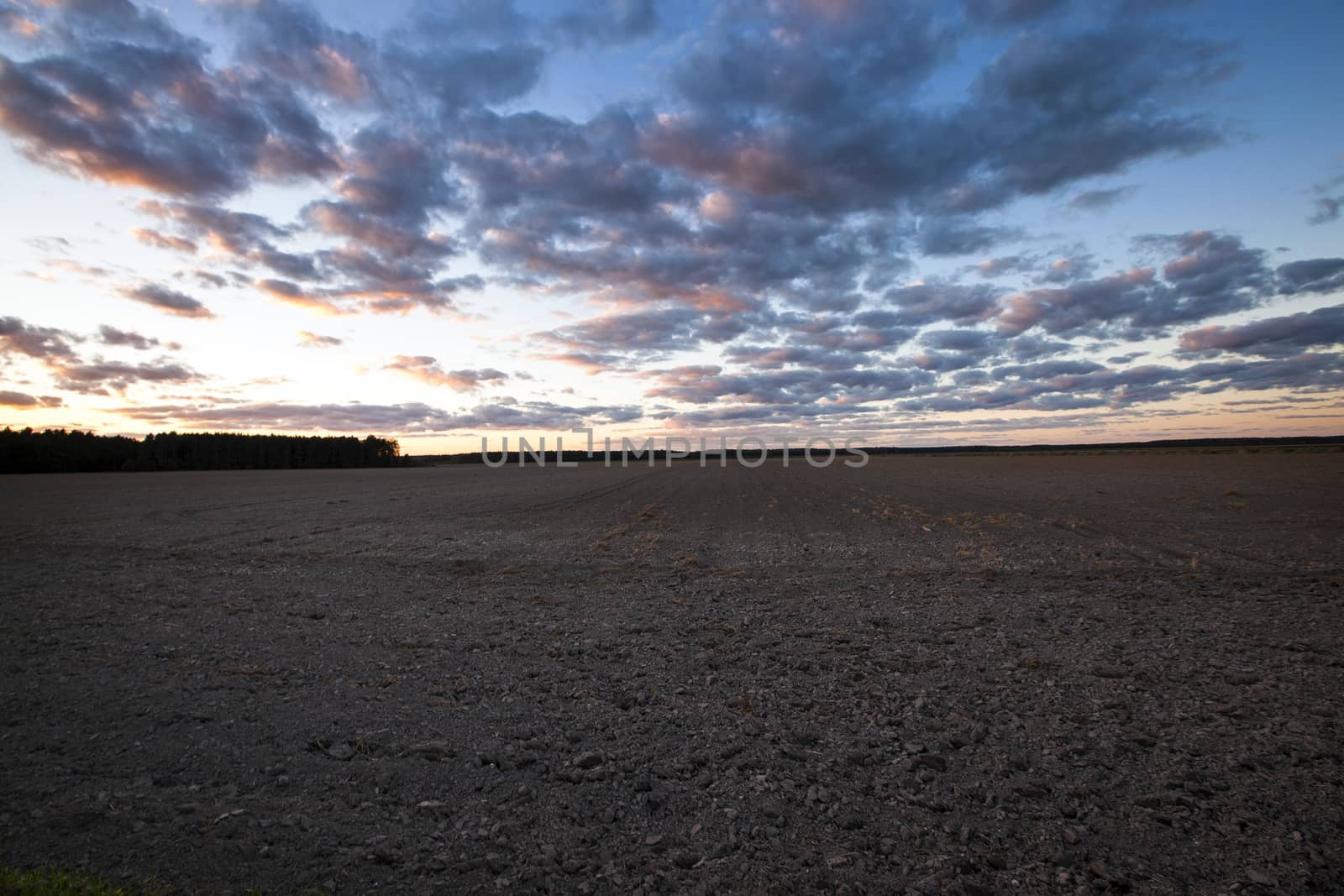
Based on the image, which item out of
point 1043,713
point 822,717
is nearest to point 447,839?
point 822,717

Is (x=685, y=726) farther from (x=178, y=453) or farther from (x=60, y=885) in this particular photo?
(x=178, y=453)

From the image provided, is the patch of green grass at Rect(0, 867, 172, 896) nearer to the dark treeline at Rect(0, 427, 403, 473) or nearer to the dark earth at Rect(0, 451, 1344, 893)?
the dark earth at Rect(0, 451, 1344, 893)

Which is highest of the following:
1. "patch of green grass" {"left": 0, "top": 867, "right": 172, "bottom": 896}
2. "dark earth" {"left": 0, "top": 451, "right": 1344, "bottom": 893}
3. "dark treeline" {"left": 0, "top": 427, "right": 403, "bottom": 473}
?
"dark treeline" {"left": 0, "top": 427, "right": 403, "bottom": 473}

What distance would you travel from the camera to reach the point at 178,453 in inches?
4077

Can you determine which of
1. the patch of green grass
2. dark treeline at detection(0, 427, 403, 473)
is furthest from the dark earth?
dark treeline at detection(0, 427, 403, 473)

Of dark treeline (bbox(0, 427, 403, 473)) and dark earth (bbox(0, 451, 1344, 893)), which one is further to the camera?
dark treeline (bbox(0, 427, 403, 473))

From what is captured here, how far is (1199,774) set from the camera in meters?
4.62

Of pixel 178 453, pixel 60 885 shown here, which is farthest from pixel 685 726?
pixel 178 453

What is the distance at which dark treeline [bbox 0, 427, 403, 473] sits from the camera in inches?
3339

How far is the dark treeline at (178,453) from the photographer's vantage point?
84.8m

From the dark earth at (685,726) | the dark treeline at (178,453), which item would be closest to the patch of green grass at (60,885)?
the dark earth at (685,726)

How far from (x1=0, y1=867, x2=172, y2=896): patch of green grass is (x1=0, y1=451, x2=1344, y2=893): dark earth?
0.11m

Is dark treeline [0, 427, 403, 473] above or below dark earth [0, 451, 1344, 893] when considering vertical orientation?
above

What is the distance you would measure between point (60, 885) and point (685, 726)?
4016 millimetres
